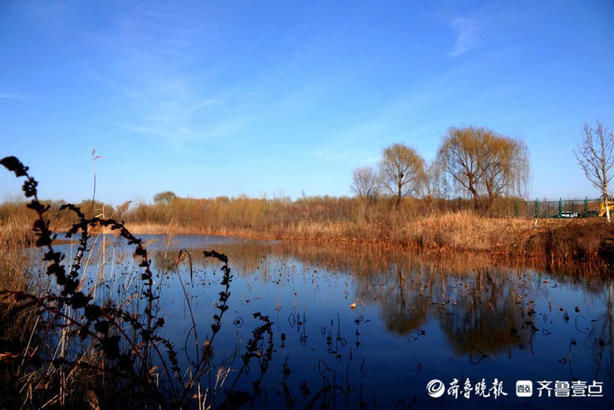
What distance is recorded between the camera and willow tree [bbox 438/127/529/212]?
24906 millimetres

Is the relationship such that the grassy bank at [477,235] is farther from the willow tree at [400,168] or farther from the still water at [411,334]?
the willow tree at [400,168]

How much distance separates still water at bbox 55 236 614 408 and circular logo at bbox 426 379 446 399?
19mm

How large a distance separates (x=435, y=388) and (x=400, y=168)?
28.2 m

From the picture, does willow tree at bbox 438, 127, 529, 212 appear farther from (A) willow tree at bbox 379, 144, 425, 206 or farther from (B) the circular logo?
Result: (B) the circular logo

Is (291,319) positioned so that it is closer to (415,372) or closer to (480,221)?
(415,372)

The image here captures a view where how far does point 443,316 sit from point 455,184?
22183 mm

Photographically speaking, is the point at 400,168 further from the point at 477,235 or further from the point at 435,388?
the point at 435,388

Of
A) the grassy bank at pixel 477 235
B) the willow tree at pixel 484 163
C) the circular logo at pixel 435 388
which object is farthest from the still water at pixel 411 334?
the willow tree at pixel 484 163

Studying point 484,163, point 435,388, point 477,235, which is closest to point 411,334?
point 435,388

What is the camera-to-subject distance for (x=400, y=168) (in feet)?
102

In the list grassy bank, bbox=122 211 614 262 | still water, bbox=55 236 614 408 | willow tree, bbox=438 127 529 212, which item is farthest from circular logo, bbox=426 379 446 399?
willow tree, bbox=438 127 529 212

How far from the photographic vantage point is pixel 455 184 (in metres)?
26.7

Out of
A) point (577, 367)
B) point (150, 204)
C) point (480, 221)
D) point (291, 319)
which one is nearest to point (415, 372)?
point (577, 367)

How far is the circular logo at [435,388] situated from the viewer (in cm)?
391
